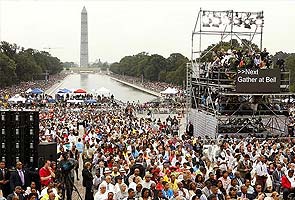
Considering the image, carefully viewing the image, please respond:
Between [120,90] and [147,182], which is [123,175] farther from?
[120,90]

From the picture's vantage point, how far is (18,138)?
14320mm

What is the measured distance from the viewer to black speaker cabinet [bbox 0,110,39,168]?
14.2m

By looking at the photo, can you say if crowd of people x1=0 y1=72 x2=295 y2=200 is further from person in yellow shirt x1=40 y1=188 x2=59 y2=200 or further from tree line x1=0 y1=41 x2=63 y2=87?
tree line x1=0 y1=41 x2=63 y2=87

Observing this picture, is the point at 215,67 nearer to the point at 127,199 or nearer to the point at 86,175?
the point at 86,175

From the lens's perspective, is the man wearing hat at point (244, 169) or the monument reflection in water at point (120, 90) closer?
the man wearing hat at point (244, 169)

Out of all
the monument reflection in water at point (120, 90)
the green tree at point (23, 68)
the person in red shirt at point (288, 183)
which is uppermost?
the green tree at point (23, 68)

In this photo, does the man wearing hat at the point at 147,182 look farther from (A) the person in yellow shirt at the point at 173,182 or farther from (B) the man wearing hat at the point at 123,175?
(B) the man wearing hat at the point at 123,175

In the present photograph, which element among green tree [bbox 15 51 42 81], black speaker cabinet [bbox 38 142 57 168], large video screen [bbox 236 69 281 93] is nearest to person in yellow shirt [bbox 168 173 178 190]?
black speaker cabinet [bbox 38 142 57 168]

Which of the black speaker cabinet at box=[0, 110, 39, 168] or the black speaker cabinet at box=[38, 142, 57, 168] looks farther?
the black speaker cabinet at box=[0, 110, 39, 168]

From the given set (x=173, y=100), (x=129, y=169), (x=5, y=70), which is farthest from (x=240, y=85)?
(x=5, y=70)

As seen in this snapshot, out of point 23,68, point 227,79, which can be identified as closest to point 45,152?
point 227,79

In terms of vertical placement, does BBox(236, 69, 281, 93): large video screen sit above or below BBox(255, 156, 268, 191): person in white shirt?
above

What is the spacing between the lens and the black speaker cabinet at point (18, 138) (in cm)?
1422

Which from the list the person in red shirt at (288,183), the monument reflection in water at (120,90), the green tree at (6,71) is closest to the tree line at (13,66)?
the green tree at (6,71)
